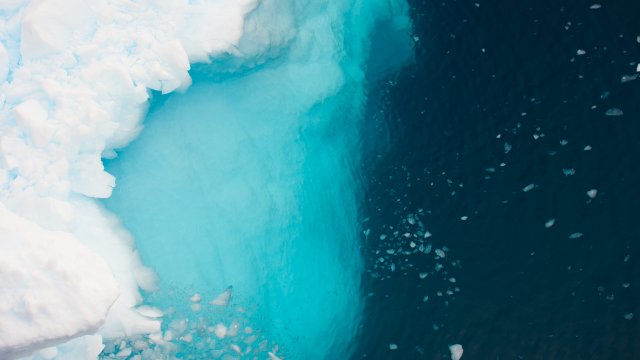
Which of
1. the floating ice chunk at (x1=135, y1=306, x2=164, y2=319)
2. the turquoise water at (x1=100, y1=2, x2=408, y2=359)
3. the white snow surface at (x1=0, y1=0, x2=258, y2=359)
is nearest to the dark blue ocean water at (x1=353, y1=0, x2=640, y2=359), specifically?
the turquoise water at (x1=100, y1=2, x2=408, y2=359)

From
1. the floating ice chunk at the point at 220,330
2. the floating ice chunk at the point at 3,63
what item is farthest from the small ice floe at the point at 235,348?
the floating ice chunk at the point at 3,63

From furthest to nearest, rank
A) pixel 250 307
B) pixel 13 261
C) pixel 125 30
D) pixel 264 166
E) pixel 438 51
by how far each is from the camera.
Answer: pixel 438 51 → pixel 264 166 → pixel 250 307 → pixel 125 30 → pixel 13 261

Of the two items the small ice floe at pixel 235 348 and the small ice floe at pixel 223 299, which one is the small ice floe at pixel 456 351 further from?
the small ice floe at pixel 223 299

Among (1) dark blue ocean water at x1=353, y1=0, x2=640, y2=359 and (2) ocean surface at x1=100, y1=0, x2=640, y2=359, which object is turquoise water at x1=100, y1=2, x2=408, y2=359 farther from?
(1) dark blue ocean water at x1=353, y1=0, x2=640, y2=359

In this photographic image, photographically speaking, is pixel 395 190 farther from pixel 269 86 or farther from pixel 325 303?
pixel 269 86

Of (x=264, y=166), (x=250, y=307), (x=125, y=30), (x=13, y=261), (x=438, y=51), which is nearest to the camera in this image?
(x=13, y=261)

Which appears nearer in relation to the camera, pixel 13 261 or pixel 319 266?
pixel 13 261

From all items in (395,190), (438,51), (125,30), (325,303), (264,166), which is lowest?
(325,303)

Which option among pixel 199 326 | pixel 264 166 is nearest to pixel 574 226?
pixel 264 166
